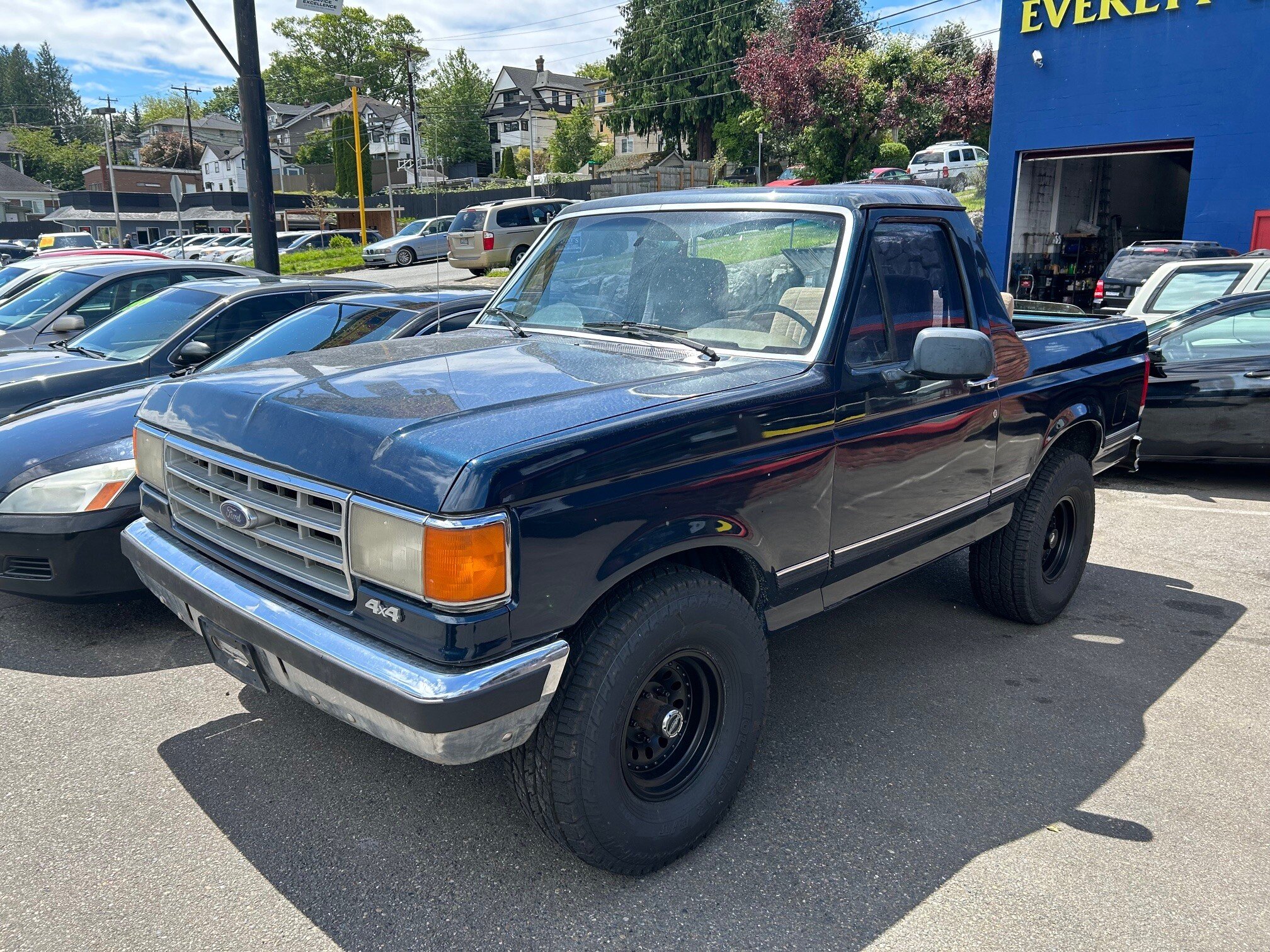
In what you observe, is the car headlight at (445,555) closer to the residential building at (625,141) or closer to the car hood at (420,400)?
the car hood at (420,400)

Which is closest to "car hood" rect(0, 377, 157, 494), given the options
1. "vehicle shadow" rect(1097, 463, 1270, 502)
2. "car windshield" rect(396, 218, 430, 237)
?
"vehicle shadow" rect(1097, 463, 1270, 502)

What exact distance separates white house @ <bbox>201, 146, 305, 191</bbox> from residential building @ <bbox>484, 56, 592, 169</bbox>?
18849 mm

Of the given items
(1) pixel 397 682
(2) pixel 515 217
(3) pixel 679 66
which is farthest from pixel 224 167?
(1) pixel 397 682

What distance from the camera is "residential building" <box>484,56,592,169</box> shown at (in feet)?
274

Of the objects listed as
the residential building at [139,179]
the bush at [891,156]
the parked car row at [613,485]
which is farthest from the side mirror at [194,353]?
the residential building at [139,179]

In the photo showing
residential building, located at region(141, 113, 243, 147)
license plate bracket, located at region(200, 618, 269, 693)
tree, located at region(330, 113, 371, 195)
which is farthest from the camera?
residential building, located at region(141, 113, 243, 147)

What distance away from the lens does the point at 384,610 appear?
2459 millimetres

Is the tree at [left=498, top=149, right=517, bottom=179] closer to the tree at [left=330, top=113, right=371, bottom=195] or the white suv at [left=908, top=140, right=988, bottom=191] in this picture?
the tree at [left=330, top=113, right=371, bottom=195]

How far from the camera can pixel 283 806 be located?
3.18m

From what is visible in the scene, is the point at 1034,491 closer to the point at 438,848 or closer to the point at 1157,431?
the point at 438,848

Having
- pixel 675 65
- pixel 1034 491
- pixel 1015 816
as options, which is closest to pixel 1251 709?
pixel 1034 491

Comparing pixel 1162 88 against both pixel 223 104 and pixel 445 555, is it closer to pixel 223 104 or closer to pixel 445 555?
pixel 445 555

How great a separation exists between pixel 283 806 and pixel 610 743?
1.29 meters

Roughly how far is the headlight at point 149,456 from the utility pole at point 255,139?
676cm
